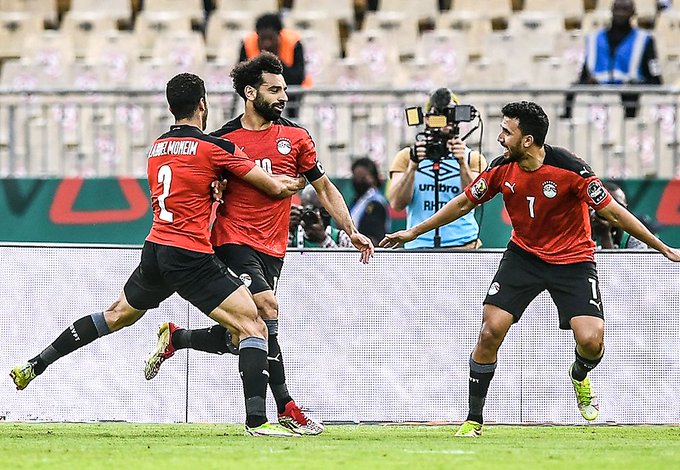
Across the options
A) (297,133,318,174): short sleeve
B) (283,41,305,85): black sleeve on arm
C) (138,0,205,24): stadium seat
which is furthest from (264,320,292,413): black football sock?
(138,0,205,24): stadium seat

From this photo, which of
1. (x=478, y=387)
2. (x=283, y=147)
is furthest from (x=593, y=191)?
(x=283, y=147)

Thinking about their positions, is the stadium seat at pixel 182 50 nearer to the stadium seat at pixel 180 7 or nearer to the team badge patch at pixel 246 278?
the stadium seat at pixel 180 7

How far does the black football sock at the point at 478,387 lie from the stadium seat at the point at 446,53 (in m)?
7.22

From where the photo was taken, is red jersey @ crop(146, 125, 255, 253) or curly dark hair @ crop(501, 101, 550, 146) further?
curly dark hair @ crop(501, 101, 550, 146)

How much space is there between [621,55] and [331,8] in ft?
14.7

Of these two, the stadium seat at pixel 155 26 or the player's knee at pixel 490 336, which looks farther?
the stadium seat at pixel 155 26

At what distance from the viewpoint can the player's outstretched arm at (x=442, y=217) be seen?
9320 mm

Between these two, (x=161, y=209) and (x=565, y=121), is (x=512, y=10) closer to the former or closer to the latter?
(x=565, y=121)

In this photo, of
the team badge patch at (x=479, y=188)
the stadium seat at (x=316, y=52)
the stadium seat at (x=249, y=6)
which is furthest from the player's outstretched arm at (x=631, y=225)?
the stadium seat at (x=249, y=6)

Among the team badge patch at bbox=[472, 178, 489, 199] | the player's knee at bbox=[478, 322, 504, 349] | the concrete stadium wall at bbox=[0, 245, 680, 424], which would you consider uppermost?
the team badge patch at bbox=[472, 178, 489, 199]

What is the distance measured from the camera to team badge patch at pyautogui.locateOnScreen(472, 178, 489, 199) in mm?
9219

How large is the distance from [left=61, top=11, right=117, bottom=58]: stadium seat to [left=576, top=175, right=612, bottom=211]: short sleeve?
9.75 metres

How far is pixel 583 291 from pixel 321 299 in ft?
7.28

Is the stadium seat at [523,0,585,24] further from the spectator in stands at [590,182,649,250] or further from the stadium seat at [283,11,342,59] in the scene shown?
the spectator in stands at [590,182,649,250]
